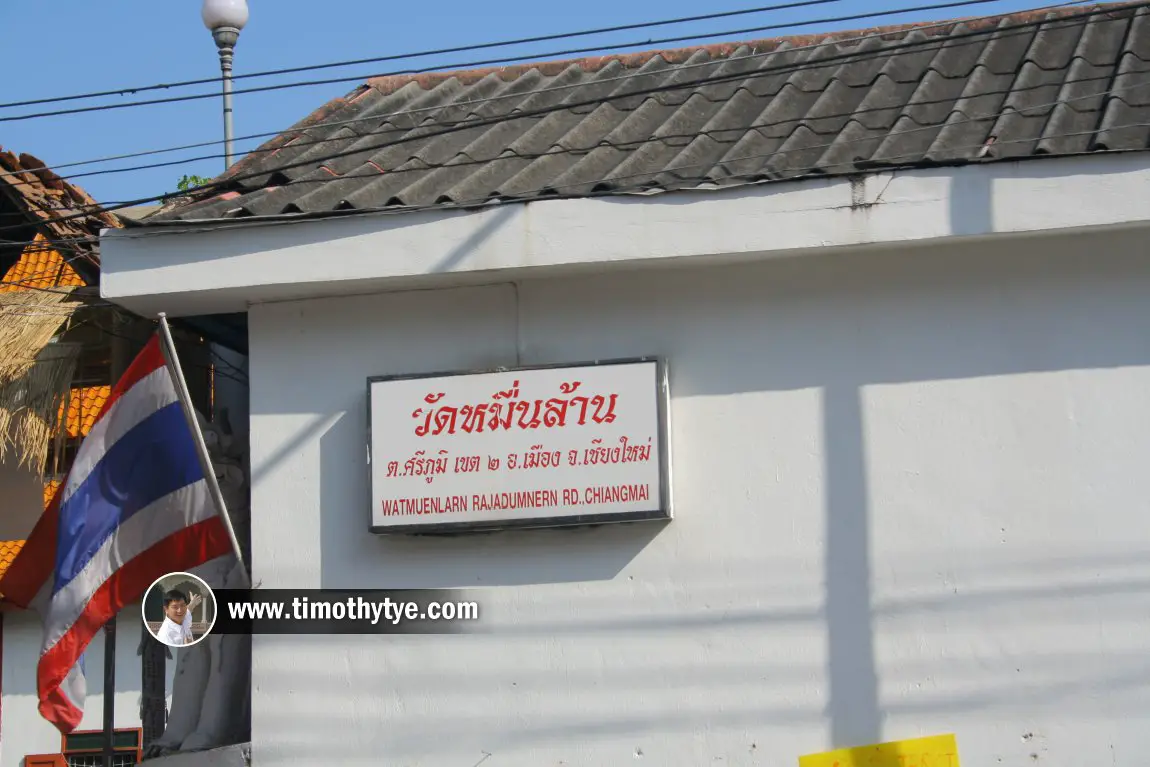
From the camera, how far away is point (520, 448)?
699 centimetres

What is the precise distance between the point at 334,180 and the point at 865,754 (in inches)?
155

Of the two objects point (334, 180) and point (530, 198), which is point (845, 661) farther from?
point (334, 180)

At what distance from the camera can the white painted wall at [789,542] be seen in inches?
253

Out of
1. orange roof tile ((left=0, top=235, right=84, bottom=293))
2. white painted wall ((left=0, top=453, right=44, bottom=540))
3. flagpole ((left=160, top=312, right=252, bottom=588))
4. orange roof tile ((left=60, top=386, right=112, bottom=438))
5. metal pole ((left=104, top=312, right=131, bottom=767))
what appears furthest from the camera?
white painted wall ((left=0, top=453, right=44, bottom=540))

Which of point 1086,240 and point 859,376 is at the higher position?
point 1086,240

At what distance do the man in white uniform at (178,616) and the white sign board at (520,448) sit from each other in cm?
122

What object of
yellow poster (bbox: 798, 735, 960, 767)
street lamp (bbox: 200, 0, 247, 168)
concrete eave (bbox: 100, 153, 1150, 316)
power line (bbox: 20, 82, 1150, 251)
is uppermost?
street lamp (bbox: 200, 0, 247, 168)

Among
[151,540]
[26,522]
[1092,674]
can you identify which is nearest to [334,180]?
[151,540]

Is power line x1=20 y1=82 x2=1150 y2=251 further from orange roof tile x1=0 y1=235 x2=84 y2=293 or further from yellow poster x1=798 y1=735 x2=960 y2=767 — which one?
yellow poster x1=798 y1=735 x2=960 y2=767

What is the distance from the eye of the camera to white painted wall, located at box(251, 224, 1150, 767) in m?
6.44

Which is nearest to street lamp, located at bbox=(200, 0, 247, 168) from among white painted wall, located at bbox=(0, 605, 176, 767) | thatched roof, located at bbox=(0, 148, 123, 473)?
thatched roof, located at bbox=(0, 148, 123, 473)

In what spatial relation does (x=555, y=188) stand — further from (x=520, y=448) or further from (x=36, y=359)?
(x=36, y=359)

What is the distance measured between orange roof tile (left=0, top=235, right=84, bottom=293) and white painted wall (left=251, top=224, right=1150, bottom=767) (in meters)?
2.24

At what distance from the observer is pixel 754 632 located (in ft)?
22.0
